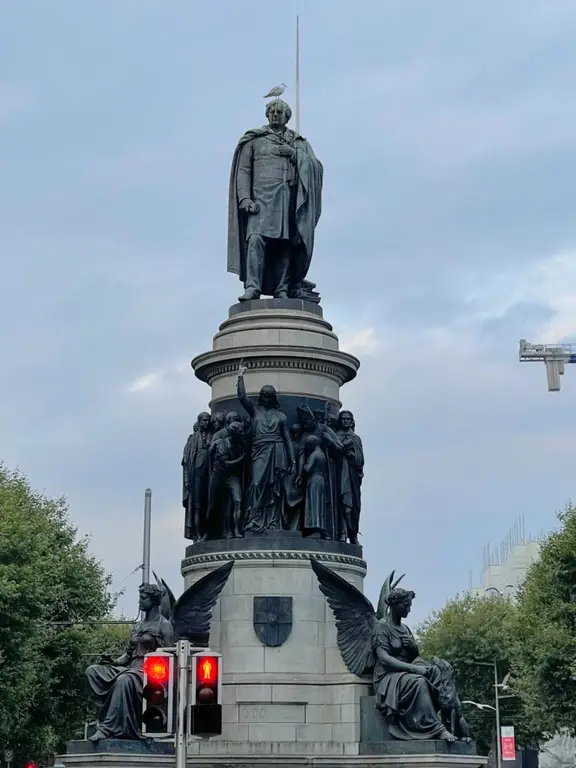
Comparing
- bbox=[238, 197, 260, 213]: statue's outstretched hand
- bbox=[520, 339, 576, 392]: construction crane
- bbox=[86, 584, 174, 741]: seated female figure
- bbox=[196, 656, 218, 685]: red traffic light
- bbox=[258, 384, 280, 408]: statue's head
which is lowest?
bbox=[196, 656, 218, 685]: red traffic light

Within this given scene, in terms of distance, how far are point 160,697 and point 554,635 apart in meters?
30.1

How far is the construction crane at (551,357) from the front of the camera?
119 m

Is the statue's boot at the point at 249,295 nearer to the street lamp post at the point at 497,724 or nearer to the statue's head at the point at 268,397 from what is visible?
the statue's head at the point at 268,397

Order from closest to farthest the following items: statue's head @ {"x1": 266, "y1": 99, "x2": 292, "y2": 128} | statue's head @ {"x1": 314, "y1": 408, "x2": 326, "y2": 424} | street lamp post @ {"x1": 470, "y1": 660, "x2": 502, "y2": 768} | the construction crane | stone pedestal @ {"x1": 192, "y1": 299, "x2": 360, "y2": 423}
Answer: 1. statue's head @ {"x1": 314, "y1": 408, "x2": 326, "y2": 424}
2. stone pedestal @ {"x1": 192, "y1": 299, "x2": 360, "y2": 423}
3. statue's head @ {"x1": 266, "y1": 99, "x2": 292, "y2": 128}
4. street lamp post @ {"x1": 470, "y1": 660, "x2": 502, "y2": 768}
5. the construction crane

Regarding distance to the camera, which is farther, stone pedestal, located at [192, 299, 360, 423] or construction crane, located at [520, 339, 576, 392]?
construction crane, located at [520, 339, 576, 392]

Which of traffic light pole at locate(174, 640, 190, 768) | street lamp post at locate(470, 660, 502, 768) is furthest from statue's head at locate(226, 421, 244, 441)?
street lamp post at locate(470, 660, 502, 768)

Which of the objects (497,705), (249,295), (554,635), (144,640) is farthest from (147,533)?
(144,640)

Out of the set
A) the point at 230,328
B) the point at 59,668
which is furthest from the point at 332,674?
the point at 59,668

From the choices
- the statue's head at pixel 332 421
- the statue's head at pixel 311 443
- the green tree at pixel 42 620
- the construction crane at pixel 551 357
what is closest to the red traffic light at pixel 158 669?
the statue's head at pixel 311 443

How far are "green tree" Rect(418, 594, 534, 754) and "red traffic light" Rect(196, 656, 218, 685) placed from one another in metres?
57.7

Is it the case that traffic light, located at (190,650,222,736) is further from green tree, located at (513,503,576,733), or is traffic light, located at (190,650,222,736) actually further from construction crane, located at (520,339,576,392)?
construction crane, located at (520,339,576,392)

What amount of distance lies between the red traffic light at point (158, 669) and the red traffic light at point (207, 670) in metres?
0.40

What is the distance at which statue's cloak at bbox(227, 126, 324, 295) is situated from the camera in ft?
107

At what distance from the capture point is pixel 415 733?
27719 millimetres
